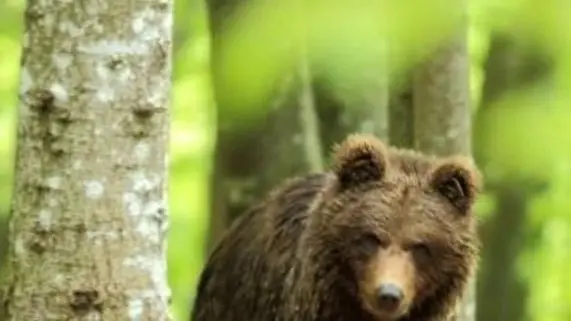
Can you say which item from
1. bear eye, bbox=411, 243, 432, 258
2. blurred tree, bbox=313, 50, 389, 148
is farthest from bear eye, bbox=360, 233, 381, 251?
blurred tree, bbox=313, 50, 389, 148

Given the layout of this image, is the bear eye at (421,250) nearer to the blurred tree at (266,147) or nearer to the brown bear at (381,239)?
the brown bear at (381,239)

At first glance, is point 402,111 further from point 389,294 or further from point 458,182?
point 389,294

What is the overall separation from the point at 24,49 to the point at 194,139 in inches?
404

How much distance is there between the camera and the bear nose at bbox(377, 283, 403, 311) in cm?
655

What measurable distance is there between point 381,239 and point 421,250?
0.57 feet

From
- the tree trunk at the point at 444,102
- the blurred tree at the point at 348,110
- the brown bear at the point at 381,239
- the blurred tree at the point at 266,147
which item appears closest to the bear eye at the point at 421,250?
the brown bear at the point at 381,239

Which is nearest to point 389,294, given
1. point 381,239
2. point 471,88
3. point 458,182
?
point 381,239

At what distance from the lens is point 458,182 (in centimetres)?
689

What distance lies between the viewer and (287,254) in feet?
24.6

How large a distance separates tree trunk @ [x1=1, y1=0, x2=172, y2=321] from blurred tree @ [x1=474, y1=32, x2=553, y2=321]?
7.61m

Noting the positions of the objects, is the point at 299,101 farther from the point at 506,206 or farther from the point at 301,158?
the point at 506,206

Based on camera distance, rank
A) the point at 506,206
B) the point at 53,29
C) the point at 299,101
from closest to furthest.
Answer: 1. the point at 53,29
2. the point at 299,101
3. the point at 506,206

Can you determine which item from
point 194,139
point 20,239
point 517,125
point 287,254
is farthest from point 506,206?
point 20,239

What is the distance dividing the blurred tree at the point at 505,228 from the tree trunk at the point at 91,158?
7611mm
